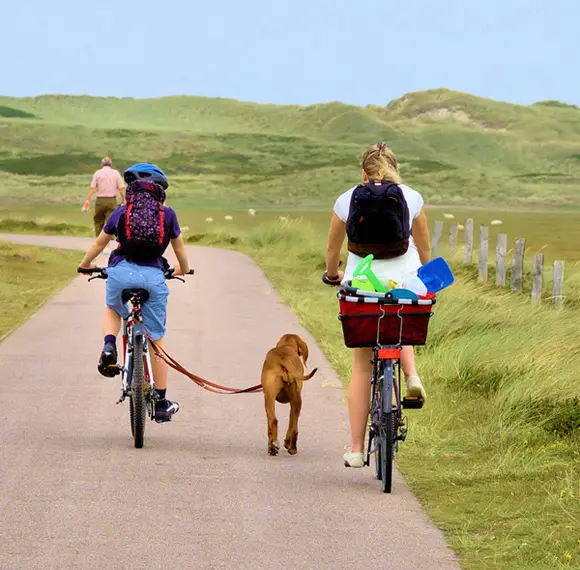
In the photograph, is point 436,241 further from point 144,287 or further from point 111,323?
point 144,287

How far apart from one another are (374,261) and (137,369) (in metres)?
1.85

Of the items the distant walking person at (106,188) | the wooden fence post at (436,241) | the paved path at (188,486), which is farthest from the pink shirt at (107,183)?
the paved path at (188,486)

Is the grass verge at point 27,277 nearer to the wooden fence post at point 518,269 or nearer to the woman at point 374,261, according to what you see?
the wooden fence post at point 518,269

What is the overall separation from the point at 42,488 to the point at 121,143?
16382 cm

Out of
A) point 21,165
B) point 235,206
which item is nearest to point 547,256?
point 235,206

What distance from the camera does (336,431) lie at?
942 cm

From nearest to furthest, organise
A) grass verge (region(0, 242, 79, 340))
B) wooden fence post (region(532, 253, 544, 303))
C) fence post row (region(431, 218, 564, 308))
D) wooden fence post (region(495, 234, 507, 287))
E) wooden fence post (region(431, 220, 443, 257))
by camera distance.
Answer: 1. grass verge (region(0, 242, 79, 340))
2. fence post row (region(431, 218, 564, 308))
3. wooden fence post (region(532, 253, 544, 303))
4. wooden fence post (region(495, 234, 507, 287))
5. wooden fence post (region(431, 220, 443, 257))

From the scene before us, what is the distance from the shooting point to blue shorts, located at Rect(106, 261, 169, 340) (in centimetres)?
858

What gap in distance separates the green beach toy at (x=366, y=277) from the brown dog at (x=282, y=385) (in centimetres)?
105

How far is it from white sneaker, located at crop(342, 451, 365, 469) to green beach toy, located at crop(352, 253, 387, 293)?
3.39 ft

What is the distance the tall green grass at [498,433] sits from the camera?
21.7 ft

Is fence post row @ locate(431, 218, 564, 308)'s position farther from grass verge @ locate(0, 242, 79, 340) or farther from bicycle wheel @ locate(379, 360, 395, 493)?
bicycle wheel @ locate(379, 360, 395, 493)

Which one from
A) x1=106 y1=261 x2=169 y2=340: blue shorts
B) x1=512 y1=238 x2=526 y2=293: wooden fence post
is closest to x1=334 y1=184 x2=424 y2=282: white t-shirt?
x1=106 y1=261 x2=169 y2=340: blue shorts

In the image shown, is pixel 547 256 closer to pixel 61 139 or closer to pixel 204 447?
pixel 204 447
